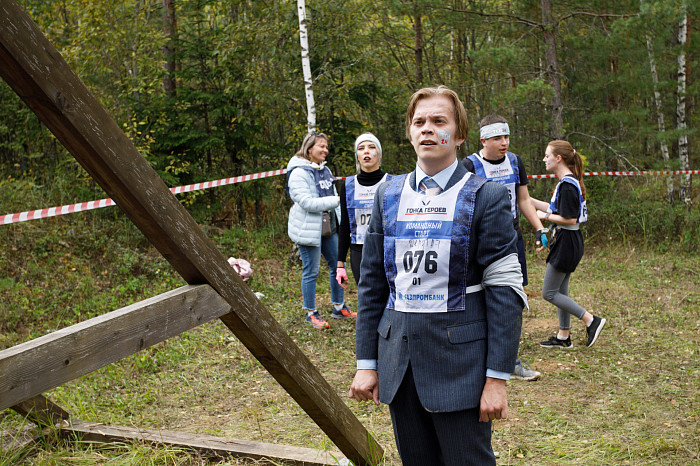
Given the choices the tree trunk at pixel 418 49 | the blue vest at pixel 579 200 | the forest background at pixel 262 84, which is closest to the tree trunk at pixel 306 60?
the forest background at pixel 262 84

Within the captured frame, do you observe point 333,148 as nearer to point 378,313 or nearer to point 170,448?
point 170,448

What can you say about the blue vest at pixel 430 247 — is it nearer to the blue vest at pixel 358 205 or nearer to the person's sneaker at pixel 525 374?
the person's sneaker at pixel 525 374

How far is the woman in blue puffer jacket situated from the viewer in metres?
6.23

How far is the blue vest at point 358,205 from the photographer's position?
5.54m

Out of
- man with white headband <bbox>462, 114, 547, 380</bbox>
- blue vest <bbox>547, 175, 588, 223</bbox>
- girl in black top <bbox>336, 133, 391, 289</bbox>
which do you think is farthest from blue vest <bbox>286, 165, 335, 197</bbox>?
blue vest <bbox>547, 175, 588, 223</bbox>

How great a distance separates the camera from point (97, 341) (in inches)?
74.7

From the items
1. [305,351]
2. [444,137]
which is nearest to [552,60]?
[305,351]

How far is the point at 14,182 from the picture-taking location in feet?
30.1

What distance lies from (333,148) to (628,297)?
5.86 meters

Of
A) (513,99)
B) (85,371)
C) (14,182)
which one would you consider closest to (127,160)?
(85,371)

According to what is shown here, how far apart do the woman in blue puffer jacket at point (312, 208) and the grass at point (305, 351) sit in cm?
62

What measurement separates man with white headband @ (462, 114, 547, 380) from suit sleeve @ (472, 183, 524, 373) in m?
2.57

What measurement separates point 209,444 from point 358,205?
2674 mm

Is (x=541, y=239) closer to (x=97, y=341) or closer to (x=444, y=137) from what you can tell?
(x=444, y=137)
